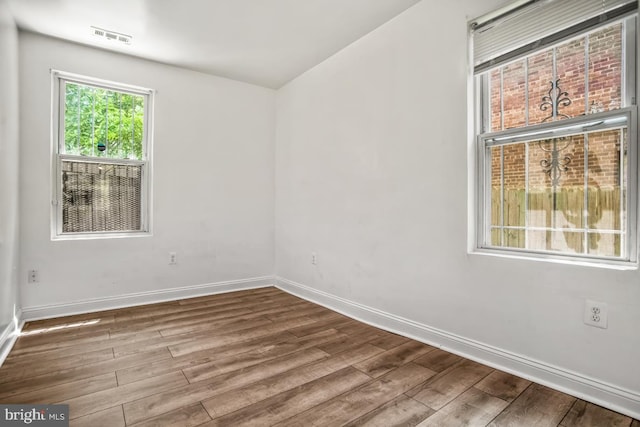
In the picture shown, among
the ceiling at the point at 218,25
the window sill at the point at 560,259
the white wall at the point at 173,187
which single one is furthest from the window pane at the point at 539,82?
the white wall at the point at 173,187

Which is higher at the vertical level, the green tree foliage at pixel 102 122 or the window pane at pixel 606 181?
the green tree foliage at pixel 102 122

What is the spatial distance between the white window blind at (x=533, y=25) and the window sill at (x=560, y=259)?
49.2 inches

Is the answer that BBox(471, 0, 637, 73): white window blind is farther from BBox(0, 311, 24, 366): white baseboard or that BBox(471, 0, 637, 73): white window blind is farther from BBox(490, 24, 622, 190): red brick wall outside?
BBox(0, 311, 24, 366): white baseboard

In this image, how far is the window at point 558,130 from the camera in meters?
1.80

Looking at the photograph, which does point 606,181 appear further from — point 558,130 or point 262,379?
point 262,379

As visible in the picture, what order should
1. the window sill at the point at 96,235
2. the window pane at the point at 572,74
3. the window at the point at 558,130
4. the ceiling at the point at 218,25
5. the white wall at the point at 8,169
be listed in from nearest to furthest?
the window at the point at 558,130
the window pane at the point at 572,74
the white wall at the point at 8,169
the ceiling at the point at 218,25
the window sill at the point at 96,235

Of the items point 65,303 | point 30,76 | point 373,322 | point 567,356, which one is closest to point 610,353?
point 567,356

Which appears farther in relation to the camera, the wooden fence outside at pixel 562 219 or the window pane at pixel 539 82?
the window pane at pixel 539 82

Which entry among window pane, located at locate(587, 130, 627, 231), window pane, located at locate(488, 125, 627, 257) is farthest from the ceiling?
window pane, located at locate(587, 130, 627, 231)

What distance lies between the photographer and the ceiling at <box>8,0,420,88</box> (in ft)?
8.82

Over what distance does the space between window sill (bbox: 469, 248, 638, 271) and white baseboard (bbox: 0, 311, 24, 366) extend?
3.26m

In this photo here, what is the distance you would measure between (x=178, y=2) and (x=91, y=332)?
2.72m

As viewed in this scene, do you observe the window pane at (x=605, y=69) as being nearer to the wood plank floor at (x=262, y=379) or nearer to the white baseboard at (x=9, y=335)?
the wood plank floor at (x=262, y=379)

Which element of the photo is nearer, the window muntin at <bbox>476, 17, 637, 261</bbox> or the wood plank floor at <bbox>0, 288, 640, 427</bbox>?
the wood plank floor at <bbox>0, 288, 640, 427</bbox>
